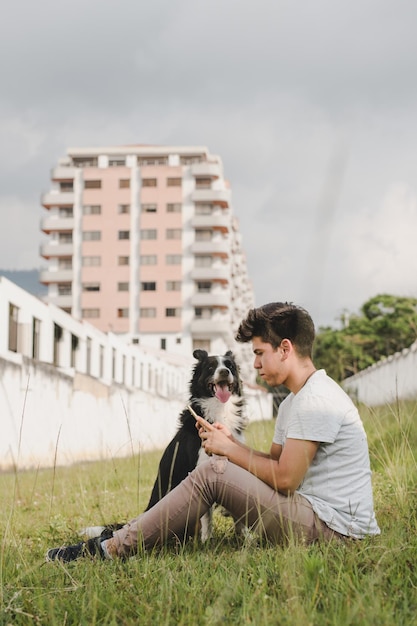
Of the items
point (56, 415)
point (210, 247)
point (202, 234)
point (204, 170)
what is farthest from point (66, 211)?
point (56, 415)

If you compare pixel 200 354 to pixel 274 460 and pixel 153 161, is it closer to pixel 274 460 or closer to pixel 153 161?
pixel 274 460

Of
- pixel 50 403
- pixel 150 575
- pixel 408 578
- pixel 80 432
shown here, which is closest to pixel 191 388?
pixel 150 575

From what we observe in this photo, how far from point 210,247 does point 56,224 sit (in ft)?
50.7

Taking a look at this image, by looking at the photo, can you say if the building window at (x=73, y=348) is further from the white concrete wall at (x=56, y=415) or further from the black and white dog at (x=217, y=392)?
the black and white dog at (x=217, y=392)

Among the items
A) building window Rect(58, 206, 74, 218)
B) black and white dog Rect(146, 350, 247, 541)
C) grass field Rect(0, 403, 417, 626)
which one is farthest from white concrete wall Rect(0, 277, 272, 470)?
building window Rect(58, 206, 74, 218)

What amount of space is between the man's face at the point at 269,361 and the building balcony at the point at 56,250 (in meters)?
80.2

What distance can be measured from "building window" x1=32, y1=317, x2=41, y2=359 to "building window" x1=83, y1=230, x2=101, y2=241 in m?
63.8

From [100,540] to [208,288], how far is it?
77676 mm

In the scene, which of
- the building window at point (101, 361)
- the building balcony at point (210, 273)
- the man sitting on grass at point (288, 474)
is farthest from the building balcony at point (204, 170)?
the man sitting on grass at point (288, 474)

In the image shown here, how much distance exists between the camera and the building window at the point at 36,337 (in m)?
19.3

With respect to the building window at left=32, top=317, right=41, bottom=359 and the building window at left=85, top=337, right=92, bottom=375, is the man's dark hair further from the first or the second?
the building window at left=85, top=337, right=92, bottom=375

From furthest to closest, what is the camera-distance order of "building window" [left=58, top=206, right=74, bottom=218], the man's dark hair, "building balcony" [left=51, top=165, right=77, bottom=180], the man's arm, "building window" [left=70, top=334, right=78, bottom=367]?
"building balcony" [left=51, top=165, right=77, bottom=180], "building window" [left=58, top=206, right=74, bottom=218], "building window" [left=70, top=334, right=78, bottom=367], the man's dark hair, the man's arm

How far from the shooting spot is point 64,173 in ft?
280

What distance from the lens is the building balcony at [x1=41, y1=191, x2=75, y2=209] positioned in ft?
276
